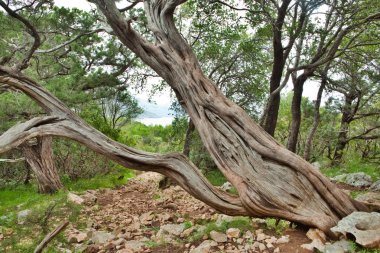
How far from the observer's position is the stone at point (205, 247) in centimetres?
417

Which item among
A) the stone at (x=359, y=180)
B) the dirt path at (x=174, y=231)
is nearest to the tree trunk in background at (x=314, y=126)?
the stone at (x=359, y=180)

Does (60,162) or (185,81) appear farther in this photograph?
(60,162)

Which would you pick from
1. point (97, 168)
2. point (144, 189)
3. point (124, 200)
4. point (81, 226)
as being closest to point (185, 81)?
point (81, 226)

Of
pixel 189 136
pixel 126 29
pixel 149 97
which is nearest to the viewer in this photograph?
pixel 126 29

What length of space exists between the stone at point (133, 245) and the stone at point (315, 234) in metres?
2.28

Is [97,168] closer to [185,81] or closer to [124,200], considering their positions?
[124,200]

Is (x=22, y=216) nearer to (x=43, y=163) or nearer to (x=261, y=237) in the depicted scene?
(x=43, y=163)

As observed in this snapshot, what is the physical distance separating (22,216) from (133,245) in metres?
4.06

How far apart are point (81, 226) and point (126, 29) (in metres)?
4.14

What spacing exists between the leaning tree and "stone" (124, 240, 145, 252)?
3.61 ft

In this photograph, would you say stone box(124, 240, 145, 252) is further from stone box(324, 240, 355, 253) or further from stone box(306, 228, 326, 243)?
stone box(324, 240, 355, 253)

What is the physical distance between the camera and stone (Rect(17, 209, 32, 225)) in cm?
734

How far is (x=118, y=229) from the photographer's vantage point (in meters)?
6.17

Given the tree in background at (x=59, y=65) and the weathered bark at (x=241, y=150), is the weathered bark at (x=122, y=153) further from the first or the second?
the tree in background at (x=59, y=65)
